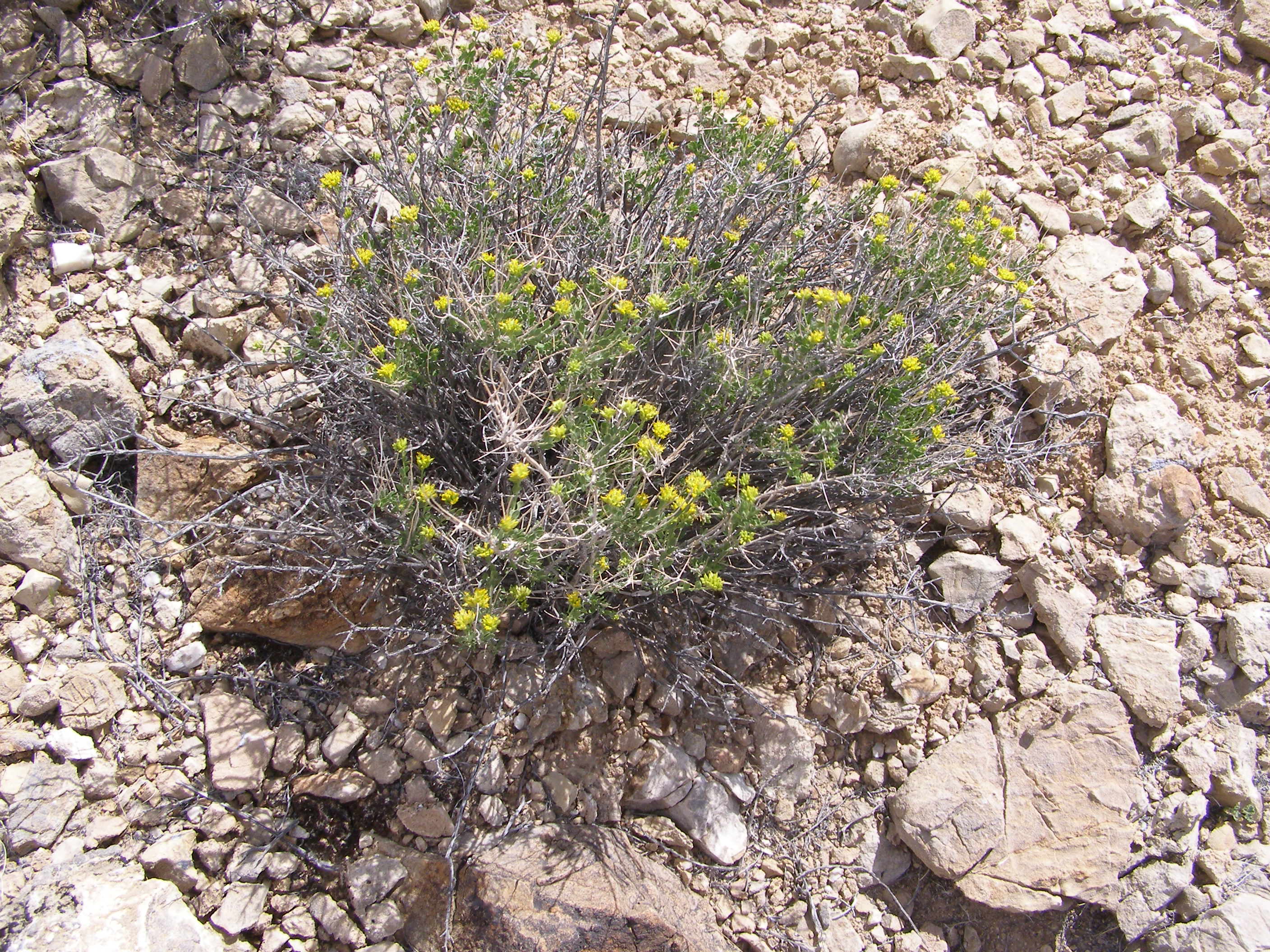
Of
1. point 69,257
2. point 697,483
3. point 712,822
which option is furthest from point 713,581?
point 69,257

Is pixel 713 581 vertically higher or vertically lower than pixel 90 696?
higher

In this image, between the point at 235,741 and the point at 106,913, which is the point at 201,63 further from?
the point at 106,913

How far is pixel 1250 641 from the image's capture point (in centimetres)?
305

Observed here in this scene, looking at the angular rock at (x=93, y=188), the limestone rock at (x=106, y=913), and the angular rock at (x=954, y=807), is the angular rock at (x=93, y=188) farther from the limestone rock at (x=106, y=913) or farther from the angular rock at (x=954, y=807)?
the angular rock at (x=954, y=807)

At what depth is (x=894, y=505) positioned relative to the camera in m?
3.13

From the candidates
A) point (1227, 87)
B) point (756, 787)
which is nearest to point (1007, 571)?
point (756, 787)

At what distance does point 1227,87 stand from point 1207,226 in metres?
0.89

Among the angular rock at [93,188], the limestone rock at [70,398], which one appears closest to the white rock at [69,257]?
the angular rock at [93,188]

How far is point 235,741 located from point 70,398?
130 cm

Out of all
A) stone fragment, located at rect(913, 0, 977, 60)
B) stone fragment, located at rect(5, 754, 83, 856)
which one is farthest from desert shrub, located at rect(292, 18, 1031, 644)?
stone fragment, located at rect(913, 0, 977, 60)

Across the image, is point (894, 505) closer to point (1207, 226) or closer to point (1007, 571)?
point (1007, 571)

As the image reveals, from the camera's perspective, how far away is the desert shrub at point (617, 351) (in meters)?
2.37

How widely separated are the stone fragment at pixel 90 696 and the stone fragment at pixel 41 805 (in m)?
0.13

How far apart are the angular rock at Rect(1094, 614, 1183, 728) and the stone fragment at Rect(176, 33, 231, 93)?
13.7 ft
